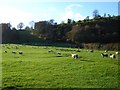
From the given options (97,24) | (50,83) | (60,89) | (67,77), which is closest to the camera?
(60,89)

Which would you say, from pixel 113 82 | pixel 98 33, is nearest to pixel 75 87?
pixel 113 82

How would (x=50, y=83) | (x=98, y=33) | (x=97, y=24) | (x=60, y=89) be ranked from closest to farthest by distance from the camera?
(x=60, y=89), (x=50, y=83), (x=98, y=33), (x=97, y=24)

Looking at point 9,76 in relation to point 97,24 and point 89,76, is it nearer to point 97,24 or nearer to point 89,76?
point 89,76

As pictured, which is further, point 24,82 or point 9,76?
point 9,76

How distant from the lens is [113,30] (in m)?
127

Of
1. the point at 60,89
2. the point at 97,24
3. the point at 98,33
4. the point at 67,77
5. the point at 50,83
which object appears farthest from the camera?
the point at 97,24

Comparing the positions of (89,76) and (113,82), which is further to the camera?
(89,76)

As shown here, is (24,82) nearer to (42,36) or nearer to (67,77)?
(67,77)

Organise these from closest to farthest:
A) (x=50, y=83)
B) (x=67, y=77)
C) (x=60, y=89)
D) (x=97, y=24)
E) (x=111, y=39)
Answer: (x=60, y=89) → (x=50, y=83) → (x=67, y=77) → (x=111, y=39) → (x=97, y=24)

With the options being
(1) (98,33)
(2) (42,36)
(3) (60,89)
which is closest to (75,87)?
(3) (60,89)

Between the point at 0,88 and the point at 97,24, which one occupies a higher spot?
the point at 97,24

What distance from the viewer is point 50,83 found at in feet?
65.9

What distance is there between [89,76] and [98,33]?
10287cm

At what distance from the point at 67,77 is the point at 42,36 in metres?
115
